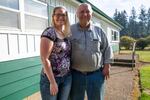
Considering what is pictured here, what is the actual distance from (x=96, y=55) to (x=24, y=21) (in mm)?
2271

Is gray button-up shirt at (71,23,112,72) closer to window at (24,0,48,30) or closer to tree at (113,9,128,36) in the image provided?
window at (24,0,48,30)

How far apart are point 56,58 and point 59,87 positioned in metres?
0.43

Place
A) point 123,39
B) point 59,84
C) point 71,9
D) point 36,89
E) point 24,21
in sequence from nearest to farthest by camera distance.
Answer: point 59,84 → point 24,21 → point 36,89 → point 71,9 → point 123,39

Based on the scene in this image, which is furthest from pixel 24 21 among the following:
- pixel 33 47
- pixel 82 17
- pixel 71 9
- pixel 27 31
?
pixel 71 9

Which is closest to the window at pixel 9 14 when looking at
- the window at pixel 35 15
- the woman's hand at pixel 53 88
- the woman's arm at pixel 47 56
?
the window at pixel 35 15

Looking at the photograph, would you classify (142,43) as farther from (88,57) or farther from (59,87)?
(59,87)

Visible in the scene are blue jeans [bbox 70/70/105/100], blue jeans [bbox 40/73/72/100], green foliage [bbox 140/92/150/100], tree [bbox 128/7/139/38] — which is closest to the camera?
blue jeans [bbox 40/73/72/100]

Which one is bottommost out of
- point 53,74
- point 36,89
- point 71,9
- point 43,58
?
point 36,89

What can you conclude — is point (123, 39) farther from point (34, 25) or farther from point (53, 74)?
point (53, 74)

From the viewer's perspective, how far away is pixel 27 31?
17.1 feet

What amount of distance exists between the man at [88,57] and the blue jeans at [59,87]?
0.30 m

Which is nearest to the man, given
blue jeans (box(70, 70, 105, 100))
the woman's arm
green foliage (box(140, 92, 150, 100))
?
blue jeans (box(70, 70, 105, 100))

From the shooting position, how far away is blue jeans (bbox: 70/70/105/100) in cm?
356

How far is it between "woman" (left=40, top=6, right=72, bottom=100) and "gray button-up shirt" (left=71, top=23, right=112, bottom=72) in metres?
0.23
